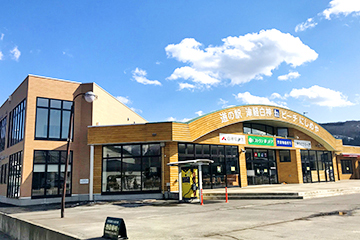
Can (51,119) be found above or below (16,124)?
below

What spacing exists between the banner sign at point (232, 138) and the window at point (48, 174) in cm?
1183

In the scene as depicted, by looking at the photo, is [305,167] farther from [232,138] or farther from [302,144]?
[232,138]

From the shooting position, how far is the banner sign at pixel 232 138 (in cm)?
2400

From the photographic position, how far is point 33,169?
20.7 metres

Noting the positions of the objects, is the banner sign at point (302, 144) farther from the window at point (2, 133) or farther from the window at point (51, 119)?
the window at point (2, 133)

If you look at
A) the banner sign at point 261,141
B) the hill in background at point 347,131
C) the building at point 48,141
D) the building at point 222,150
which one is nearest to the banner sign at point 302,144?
the building at point 222,150

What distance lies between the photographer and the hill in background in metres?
68.6

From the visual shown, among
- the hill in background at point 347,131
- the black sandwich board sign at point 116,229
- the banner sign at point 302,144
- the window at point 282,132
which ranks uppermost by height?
the hill in background at point 347,131

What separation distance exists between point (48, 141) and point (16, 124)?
17.0 feet

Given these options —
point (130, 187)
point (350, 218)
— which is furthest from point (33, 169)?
point (350, 218)

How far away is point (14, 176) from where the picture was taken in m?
23.2

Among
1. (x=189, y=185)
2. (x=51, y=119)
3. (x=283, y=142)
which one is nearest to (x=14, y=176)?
(x=51, y=119)

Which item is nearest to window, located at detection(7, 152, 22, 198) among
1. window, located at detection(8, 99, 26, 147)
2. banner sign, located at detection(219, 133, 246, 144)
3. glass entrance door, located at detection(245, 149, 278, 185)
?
window, located at detection(8, 99, 26, 147)

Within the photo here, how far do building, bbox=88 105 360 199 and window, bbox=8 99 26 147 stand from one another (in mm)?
6187
